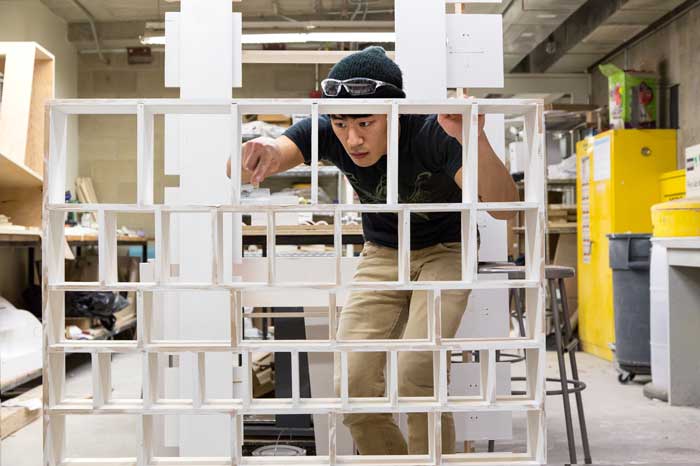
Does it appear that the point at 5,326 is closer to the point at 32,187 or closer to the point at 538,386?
the point at 32,187

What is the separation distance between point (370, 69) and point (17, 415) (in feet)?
8.68

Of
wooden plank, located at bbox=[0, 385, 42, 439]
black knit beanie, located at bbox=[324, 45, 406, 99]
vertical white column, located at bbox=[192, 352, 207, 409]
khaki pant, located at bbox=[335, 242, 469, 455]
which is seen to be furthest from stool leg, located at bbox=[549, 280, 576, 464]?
wooden plank, located at bbox=[0, 385, 42, 439]

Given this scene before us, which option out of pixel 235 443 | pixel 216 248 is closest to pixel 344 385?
pixel 235 443

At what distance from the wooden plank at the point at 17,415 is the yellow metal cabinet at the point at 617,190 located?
4005mm

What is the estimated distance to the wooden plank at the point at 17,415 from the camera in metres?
3.36

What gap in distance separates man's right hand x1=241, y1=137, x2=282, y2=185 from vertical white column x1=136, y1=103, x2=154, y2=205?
24cm

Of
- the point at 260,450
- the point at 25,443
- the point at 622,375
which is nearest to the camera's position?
the point at 260,450

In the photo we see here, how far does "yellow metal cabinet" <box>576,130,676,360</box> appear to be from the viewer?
18.5 ft

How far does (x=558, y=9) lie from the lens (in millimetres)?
6070

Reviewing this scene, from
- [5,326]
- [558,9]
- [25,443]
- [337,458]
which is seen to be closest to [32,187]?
[5,326]

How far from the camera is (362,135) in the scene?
173 cm

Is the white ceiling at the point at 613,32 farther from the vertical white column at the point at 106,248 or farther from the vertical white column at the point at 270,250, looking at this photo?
the vertical white column at the point at 106,248

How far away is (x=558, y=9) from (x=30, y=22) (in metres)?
4.73

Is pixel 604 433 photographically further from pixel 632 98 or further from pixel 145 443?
pixel 632 98
